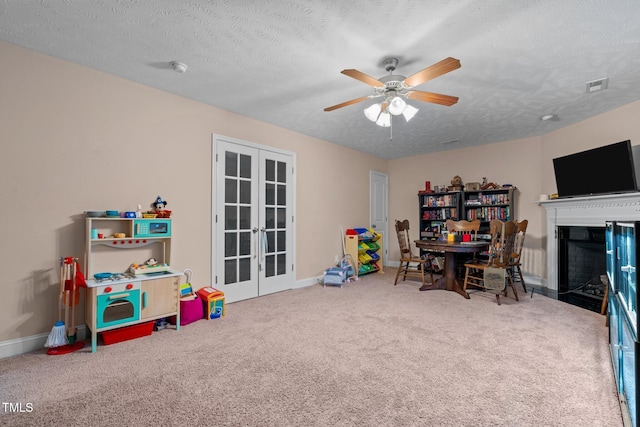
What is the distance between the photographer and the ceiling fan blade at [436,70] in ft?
6.91

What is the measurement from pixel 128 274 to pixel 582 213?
562cm

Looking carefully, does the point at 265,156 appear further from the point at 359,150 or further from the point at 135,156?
the point at 359,150

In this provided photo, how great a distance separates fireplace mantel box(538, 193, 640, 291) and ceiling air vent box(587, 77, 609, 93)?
4.17ft

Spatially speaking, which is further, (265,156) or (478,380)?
(265,156)

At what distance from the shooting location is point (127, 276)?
9.32 ft

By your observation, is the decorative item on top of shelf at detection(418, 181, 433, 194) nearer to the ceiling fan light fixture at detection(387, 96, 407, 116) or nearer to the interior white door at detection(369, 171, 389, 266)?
the interior white door at detection(369, 171, 389, 266)

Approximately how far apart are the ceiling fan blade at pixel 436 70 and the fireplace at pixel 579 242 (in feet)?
9.85

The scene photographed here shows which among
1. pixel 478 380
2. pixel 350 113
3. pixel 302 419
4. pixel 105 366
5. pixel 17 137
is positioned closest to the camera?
pixel 302 419

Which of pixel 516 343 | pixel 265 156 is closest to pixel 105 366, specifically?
pixel 265 156

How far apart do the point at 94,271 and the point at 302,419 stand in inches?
97.3

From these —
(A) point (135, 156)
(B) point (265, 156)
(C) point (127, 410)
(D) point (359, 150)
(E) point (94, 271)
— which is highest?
(D) point (359, 150)

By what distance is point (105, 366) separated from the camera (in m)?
2.23

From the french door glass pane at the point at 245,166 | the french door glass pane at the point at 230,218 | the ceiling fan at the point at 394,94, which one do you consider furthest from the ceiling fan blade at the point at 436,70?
the french door glass pane at the point at 230,218

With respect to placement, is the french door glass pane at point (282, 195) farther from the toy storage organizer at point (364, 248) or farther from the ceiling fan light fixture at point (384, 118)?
the ceiling fan light fixture at point (384, 118)
